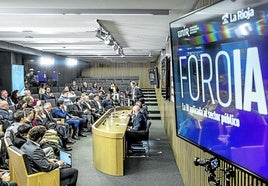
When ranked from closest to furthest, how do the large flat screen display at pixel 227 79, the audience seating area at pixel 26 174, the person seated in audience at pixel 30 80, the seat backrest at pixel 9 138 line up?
1. the large flat screen display at pixel 227 79
2. the audience seating area at pixel 26 174
3. the seat backrest at pixel 9 138
4. the person seated in audience at pixel 30 80

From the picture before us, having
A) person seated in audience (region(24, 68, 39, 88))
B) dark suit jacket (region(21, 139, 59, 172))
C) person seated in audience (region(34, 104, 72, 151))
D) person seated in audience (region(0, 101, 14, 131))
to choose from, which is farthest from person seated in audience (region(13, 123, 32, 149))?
person seated in audience (region(24, 68, 39, 88))

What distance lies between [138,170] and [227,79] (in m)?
4.97

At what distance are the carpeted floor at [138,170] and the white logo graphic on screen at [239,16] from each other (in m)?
4.29

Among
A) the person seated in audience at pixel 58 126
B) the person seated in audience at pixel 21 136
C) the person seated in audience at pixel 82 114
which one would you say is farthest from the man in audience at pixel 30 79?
the person seated in audience at pixel 21 136

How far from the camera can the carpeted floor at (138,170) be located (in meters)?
5.95

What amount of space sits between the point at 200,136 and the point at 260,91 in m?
0.87

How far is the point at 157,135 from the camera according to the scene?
1086 centimetres

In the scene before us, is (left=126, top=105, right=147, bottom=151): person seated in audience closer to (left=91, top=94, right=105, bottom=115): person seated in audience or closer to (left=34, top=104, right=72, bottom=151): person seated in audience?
(left=34, top=104, right=72, bottom=151): person seated in audience

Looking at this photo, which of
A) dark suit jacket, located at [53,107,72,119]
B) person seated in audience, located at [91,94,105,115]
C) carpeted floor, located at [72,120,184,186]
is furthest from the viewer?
person seated in audience, located at [91,94,105,115]

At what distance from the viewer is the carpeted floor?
19.5ft

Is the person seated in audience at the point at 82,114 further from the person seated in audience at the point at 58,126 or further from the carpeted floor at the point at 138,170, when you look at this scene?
the carpeted floor at the point at 138,170

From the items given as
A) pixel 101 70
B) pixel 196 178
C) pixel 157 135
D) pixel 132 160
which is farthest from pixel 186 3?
pixel 101 70

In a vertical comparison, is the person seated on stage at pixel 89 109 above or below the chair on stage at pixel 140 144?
above

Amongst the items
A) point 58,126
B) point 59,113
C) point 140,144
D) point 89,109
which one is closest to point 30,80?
point 89,109
